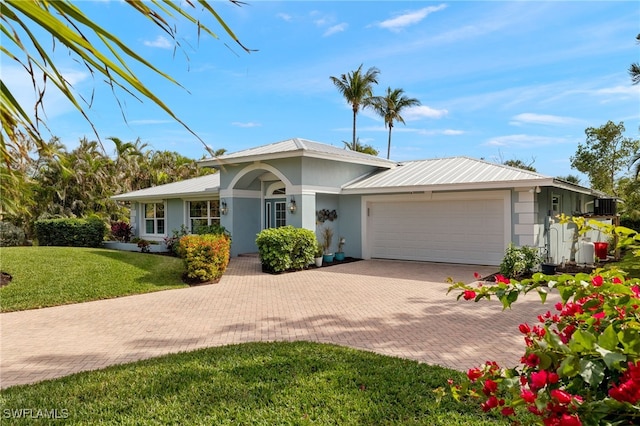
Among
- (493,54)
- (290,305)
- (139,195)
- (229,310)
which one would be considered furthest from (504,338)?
(139,195)

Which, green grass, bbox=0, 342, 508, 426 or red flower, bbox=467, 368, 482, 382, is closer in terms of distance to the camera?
red flower, bbox=467, 368, 482, 382

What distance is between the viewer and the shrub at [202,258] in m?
11.8

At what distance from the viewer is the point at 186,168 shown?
105ft

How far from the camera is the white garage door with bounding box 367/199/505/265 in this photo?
14.0m

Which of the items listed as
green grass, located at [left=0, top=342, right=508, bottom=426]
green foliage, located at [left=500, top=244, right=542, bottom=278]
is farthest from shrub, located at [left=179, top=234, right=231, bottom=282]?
green foliage, located at [left=500, top=244, right=542, bottom=278]

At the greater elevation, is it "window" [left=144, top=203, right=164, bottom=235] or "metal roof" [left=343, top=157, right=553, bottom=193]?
"metal roof" [left=343, top=157, right=553, bottom=193]

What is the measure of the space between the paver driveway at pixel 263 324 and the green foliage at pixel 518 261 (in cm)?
221

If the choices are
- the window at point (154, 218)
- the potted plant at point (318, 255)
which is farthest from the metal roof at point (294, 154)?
the window at point (154, 218)

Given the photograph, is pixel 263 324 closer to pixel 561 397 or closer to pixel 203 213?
pixel 561 397

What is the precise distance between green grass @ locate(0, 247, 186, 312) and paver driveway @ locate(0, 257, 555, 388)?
0.65m

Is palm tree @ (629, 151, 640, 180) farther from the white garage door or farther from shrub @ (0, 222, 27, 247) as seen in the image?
shrub @ (0, 222, 27, 247)

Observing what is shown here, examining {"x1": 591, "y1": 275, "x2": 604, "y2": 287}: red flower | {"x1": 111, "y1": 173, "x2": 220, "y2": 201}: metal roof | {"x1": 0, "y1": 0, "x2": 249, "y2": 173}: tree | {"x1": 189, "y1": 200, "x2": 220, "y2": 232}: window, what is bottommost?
{"x1": 591, "y1": 275, "x2": 604, "y2": 287}: red flower

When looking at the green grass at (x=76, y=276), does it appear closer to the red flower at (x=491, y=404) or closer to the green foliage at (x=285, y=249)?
the green foliage at (x=285, y=249)

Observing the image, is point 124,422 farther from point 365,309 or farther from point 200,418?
point 365,309
